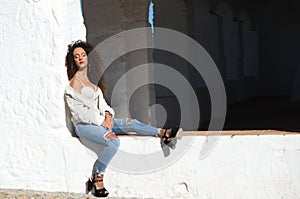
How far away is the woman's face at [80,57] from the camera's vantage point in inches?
175

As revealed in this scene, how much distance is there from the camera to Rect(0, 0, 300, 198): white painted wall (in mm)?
4195

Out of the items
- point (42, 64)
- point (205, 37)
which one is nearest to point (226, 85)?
point (205, 37)

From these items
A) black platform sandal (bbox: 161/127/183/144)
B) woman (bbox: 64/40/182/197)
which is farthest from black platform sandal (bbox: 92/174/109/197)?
black platform sandal (bbox: 161/127/183/144)

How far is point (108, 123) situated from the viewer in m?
4.42

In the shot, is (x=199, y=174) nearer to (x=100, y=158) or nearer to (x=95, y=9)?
(x=100, y=158)

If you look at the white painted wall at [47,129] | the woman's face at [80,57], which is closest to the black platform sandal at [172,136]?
the white painted wall at [47,129]

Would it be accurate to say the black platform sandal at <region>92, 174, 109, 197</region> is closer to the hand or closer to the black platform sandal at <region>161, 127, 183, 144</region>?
the hand

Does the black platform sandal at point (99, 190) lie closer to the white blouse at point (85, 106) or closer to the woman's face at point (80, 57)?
the white blouse at point (85, 106)

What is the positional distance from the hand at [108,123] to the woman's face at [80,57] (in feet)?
1.83

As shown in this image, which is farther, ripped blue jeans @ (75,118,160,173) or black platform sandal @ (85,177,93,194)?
black platform sandal @ (85,177,93,194)

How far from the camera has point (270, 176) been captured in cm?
387

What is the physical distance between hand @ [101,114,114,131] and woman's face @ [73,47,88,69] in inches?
Answer: 22.0

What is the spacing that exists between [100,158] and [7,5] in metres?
1.87

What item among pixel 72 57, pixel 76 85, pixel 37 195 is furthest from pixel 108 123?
pixel 37 195
